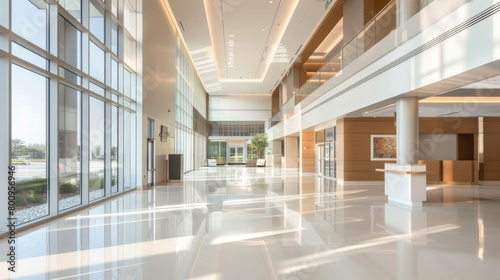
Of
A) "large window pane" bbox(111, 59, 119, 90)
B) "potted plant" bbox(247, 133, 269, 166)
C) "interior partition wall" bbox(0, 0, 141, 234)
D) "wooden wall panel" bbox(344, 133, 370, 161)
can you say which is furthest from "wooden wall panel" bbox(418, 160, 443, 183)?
"potted plant" bbox(247, 133, 269, 166)

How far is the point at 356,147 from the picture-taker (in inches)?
628

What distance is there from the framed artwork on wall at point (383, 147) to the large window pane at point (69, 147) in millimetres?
12509

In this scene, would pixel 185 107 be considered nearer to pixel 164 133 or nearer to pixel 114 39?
pixel 164 133

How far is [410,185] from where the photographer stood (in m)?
9.23

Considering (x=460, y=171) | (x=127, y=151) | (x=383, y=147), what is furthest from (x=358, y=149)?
(x=127, y=151)

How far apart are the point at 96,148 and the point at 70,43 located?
2.94 m

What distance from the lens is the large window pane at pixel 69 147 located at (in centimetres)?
770

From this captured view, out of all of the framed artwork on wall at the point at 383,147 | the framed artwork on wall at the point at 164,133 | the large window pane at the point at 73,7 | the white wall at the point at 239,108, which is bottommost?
the framed artwork on wall at the point at 383,147

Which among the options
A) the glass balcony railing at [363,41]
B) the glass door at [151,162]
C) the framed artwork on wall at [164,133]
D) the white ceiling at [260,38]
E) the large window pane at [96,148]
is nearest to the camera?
the large window pane at [96,148]

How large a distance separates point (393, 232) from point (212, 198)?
19.4 feet

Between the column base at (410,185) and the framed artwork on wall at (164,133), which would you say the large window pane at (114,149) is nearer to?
the framed artwork on wall at (164,133)

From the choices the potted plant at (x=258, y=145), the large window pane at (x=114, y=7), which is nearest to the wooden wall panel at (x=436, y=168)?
the large window pane at (x=114, y=7)

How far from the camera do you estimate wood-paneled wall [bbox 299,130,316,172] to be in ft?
76.7

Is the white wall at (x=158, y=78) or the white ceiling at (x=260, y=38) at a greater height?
the white ceiling at (x=260, y=38)
